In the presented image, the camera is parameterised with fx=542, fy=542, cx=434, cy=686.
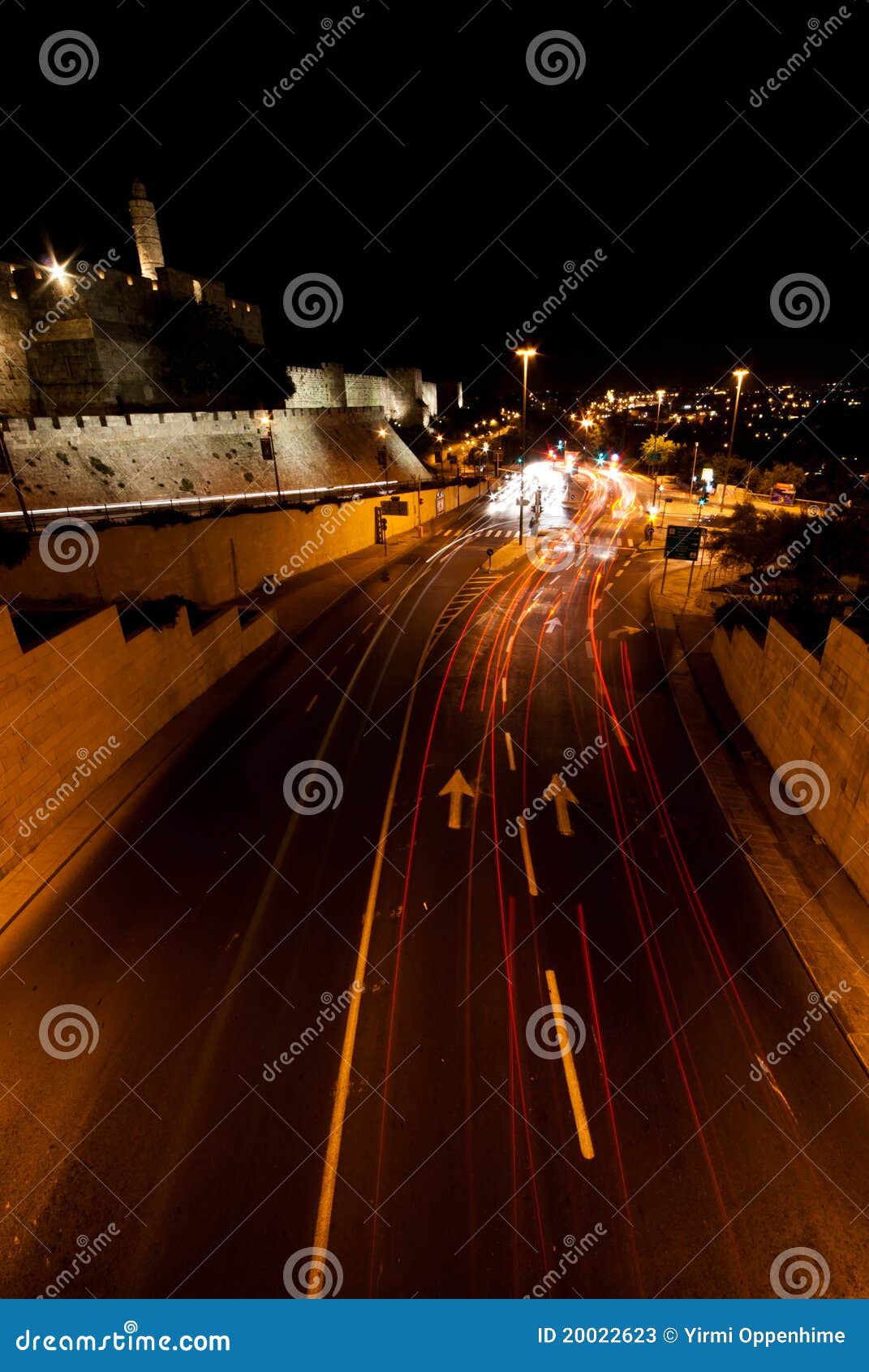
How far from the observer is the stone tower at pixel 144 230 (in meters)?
45.9

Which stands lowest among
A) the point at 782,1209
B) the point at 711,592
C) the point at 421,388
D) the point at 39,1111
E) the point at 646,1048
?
the point at 782,1209

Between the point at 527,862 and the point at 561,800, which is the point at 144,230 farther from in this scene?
the point at 527,862

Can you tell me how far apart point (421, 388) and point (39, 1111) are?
81.5 m

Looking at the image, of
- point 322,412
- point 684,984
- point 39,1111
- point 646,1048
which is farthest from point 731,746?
point 322,412

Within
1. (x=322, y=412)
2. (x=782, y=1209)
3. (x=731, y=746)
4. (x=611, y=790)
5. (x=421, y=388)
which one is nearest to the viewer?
(x=782, y=1209)

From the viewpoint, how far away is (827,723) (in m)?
10.3

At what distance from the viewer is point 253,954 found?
8.40 m

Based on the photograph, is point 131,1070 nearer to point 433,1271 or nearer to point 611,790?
point 433,1271
